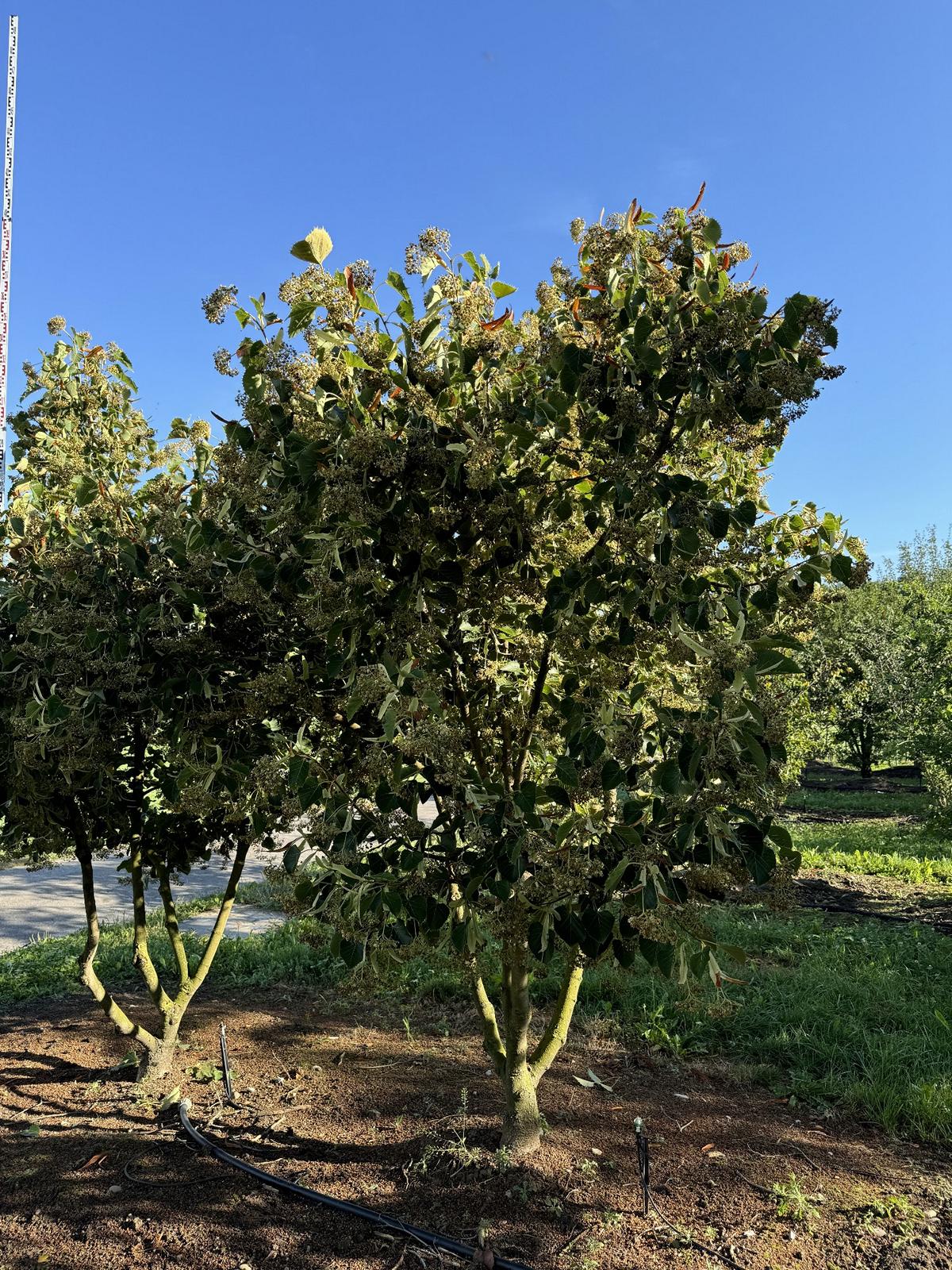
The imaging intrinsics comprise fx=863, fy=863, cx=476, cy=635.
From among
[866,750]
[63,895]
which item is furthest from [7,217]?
[866,750]

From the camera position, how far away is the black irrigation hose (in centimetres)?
235

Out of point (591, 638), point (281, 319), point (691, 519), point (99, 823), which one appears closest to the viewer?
point (691, 519)

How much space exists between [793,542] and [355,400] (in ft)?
4.44

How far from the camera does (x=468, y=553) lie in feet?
8.01


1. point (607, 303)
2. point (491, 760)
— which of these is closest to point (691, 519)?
point (607, 303)

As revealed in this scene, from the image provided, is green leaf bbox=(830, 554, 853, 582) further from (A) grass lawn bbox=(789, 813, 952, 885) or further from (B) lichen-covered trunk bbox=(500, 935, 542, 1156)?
(A) grass lawn bbox=(789, 813, 952, 885)

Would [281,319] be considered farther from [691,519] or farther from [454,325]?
[691,519]

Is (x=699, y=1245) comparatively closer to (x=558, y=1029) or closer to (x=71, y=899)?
(x=558, y=1029)

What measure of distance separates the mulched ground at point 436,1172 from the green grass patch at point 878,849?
5.12 metres

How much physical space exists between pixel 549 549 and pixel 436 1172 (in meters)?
2.06

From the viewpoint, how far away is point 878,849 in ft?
32.0

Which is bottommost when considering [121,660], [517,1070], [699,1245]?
[699,1245]

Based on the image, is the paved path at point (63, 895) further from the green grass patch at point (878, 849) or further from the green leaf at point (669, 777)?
the green grass patch at point (878, 849)

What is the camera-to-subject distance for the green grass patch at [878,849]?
8.59 metres
